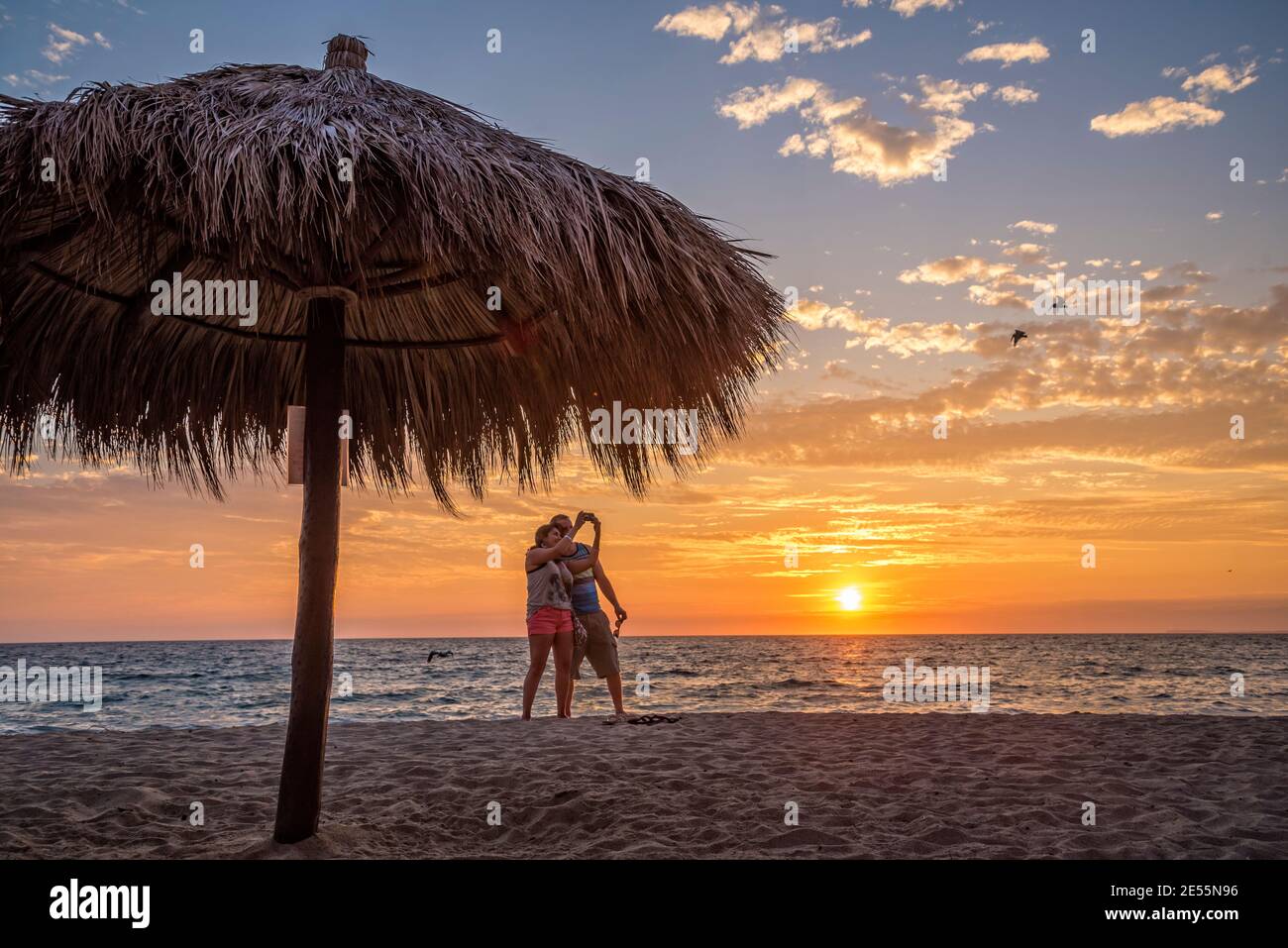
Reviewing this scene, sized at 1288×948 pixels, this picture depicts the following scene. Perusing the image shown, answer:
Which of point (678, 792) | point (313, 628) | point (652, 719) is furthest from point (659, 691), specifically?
point (313, 628)

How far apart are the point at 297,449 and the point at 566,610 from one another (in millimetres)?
3396

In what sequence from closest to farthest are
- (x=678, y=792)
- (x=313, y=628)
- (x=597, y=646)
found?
(x=313, y=628), (x=678, y=792), (x=597, y=646)

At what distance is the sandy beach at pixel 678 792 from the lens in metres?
3.63

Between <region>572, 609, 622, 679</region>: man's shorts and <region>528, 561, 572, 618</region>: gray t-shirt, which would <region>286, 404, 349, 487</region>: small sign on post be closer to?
<region>528, 561, 572, 618</region>: gray t-shirt

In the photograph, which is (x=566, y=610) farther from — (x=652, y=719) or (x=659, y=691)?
(x=659, y=691)

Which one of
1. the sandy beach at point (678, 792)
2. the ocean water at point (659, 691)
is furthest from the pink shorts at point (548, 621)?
the ocean water at point (659, 691)

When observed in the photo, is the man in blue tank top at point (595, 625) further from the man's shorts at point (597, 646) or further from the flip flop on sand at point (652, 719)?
the flip flop on sand at point (652, 719)

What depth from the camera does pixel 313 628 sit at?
3465mm

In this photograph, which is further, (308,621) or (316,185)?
(308,621)
